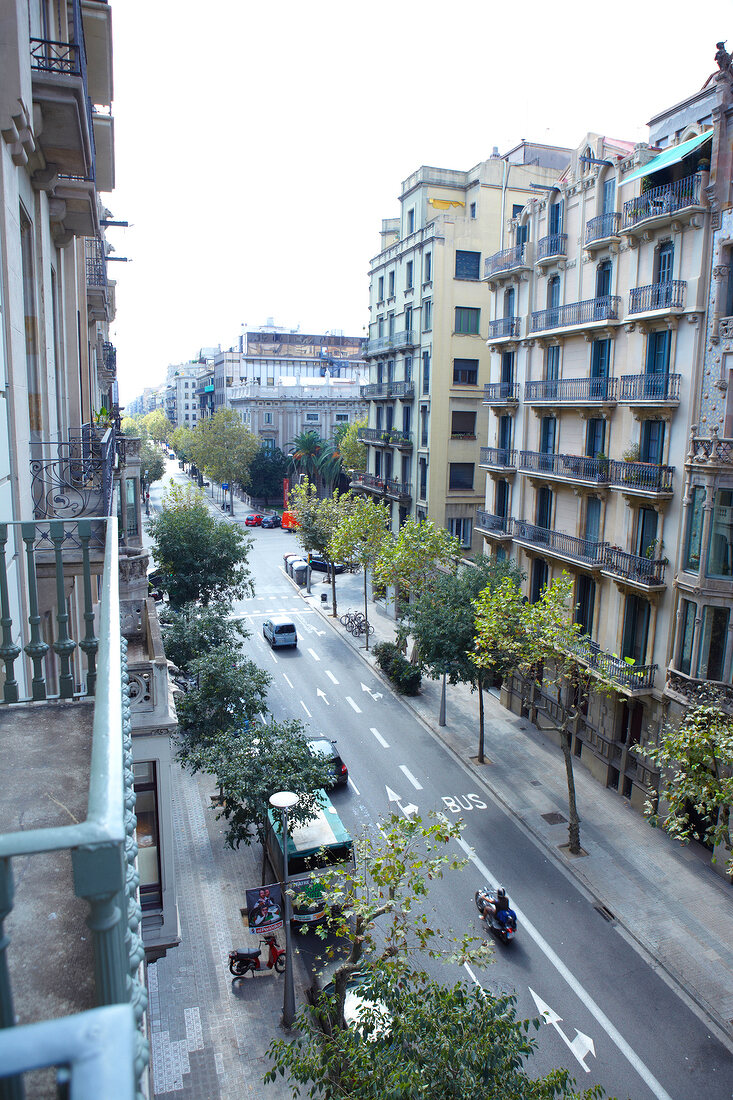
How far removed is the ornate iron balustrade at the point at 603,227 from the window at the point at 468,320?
15396 mm

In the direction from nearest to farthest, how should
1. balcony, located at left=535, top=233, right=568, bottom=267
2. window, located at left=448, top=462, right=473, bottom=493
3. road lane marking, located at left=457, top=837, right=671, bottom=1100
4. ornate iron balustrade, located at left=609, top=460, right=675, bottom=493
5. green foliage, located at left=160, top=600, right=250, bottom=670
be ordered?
road lane marking, located at left=457, top=837, right=671, bottom=1100 < ornate iron balustrade, located at left=609, top=460, right=675, bottom=493 < green foliage, located at left=160, top=600, right=250, bottom=670 < balcony, located at left=535, top=233, right=568, bottom=267 < window, located at left=448, top=462, right=473, bottom=493

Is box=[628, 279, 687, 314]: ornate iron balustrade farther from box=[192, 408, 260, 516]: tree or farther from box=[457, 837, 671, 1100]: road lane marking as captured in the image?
box=[192, 408, 260, 516]: tree

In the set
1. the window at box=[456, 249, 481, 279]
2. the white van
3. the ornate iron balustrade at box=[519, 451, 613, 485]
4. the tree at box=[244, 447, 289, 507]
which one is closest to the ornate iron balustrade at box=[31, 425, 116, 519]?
the ornate iron balustrade at box=[519, 451, 613, 485]

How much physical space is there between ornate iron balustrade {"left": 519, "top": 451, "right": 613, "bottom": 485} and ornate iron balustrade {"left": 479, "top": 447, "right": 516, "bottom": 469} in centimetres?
88

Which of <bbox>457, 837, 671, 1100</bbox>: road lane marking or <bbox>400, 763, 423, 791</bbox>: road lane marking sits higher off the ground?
<bbox>400, 763, 423, 791</bbox>: road lane marking

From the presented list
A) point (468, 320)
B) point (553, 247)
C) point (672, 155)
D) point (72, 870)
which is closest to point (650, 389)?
point (672, 155)

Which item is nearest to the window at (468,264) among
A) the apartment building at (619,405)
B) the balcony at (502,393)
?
the apartment building at (619,405)

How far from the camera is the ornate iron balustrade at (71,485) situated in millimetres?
10547

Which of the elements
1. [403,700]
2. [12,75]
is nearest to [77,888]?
[12,75]

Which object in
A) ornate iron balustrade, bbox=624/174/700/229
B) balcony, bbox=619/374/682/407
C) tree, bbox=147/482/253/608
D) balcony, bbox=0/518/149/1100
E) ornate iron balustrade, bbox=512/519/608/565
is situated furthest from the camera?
tree, bbox=147/482/253/608

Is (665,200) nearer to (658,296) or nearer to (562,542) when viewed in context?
(658,296)

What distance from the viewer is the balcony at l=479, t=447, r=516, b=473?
31359 mm

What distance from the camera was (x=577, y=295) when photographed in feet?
87.8

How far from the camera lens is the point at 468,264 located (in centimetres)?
4038
